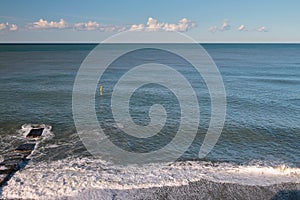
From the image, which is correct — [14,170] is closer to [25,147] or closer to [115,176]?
[25,147]

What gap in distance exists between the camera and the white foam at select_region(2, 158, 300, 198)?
15.3 m

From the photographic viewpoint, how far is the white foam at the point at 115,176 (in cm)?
1533

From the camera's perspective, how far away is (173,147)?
71.8ft

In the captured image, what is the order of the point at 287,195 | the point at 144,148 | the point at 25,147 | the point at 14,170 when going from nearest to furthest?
the point at 287,195 → the point at 14,170 → the point at 25,147 → the point at 144,148

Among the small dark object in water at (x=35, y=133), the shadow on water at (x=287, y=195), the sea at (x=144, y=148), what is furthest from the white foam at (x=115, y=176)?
the small dark object in water at (x=35, y=133)

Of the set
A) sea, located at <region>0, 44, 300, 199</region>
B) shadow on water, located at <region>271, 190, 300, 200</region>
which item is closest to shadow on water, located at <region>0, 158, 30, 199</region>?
sea, located at <region>0, 44, 300, 199</region>

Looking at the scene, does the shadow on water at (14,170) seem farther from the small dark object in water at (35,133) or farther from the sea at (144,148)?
the small dark object in water at (35,133)

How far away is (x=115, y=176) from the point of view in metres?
17.0

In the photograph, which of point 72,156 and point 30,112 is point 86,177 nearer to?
point 72,156

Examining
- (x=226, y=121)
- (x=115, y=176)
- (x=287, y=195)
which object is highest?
(x=287, y=195)

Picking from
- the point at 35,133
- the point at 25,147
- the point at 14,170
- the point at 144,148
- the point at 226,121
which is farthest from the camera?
the point at 226,121

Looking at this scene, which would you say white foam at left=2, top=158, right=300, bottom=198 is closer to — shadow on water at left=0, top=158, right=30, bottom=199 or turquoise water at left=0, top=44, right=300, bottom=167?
shadow on water at left=0, top=158, right=30, bottom=199

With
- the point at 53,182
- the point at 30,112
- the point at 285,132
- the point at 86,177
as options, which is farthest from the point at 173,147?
the point at 30,112

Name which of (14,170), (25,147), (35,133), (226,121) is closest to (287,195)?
(226,121)
